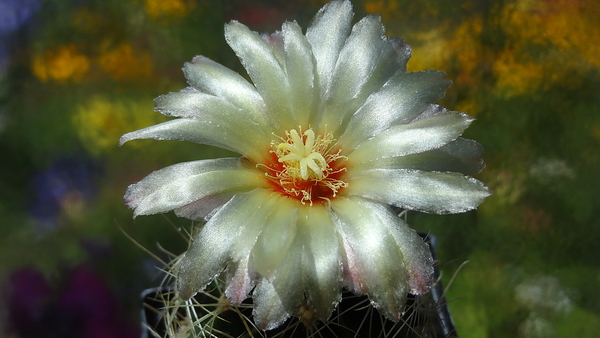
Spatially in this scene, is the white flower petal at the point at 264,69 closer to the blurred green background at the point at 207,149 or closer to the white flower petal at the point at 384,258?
the white flower petal at the point at 384,258

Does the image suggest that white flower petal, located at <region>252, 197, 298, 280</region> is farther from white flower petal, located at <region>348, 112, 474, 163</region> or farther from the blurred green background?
the blurred green background

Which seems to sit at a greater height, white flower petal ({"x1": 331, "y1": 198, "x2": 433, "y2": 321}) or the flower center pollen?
the flower center pollen

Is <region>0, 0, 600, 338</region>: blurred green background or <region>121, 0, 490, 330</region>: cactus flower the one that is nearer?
<region>121, 0, 490, 330</region>: cactus flower

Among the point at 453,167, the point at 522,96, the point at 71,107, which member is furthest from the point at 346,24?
the point at 71,107

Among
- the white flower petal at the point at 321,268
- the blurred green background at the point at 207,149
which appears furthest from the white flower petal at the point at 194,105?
the blurred green background at the point at 207,149

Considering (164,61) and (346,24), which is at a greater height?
(346,24)

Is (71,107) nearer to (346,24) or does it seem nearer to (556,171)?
(346,24)

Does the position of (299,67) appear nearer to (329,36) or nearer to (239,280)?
(329,36)

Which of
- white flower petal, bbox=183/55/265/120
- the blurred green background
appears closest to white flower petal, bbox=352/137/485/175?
white flower petal, bbox=183/55/265/120
